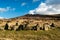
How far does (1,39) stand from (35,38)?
232 inches

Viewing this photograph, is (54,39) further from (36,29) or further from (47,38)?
(36,29)

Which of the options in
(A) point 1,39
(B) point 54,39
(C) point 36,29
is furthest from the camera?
(C) point 36,29

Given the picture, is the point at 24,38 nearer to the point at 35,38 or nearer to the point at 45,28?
the point at 35,38

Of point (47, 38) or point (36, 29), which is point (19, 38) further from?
point (36, 29)

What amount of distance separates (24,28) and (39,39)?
12311mm

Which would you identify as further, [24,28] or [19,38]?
[24,28]

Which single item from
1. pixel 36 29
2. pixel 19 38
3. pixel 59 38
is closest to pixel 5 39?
pixel 19 38

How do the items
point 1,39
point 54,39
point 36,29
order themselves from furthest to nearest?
point 36,29, point 54,39, point 1,39

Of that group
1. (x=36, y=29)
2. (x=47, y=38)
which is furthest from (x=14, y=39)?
(x=36, y=29)

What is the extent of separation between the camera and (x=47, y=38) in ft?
95.0

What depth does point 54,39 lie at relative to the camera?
28516 mm

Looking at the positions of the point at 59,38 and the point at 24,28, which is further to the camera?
the point at 24,28

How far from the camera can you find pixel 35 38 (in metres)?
28.6

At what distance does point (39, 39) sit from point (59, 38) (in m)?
3.96
